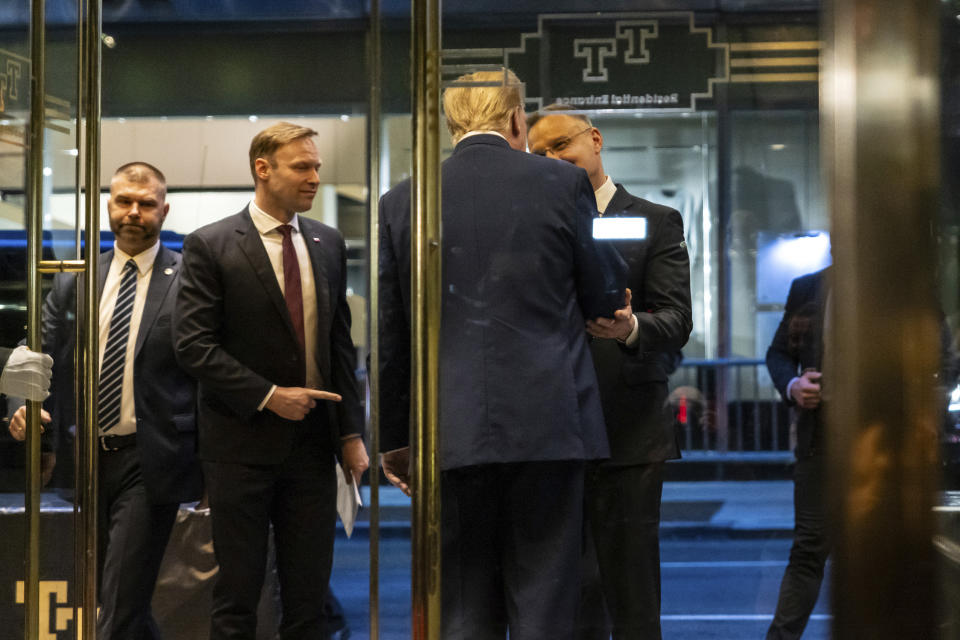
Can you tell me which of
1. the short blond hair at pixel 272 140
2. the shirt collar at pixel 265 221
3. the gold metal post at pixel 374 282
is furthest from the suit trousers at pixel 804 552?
the short blond hair at pixel 272 140

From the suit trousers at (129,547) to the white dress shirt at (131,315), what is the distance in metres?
0.07

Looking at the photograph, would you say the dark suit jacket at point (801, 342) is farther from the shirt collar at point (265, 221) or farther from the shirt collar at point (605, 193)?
the shirt collar at point (265, 221)

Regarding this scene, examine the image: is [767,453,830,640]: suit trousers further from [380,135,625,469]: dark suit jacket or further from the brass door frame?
the brass door frame

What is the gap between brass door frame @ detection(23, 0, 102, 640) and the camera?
128 inches

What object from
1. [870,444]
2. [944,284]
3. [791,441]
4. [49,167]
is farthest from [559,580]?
[49,167]

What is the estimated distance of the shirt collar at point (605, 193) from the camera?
2.80 m

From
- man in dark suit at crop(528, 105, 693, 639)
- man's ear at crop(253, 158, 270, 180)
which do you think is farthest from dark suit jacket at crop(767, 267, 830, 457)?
man's ear at crop(253, 158, 270, 180)

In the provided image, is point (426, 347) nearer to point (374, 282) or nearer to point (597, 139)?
point (374, 282)

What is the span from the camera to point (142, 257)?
10.8 feet

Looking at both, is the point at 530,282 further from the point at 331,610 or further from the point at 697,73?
the point at 331,610

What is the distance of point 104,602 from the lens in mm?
3279

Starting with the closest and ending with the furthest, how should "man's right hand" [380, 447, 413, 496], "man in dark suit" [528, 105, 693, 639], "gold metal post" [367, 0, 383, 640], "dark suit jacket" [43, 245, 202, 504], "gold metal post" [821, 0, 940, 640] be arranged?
"gold metal post" [821, 0, 940, 640]
"man in dark suit" [528, 105, 693, 639]
"man's right hand" [380, 447, 413, 496]
"gold metal post" [367, 0, 383, 640]
"dark suit jacket" [43, 245, 202, 504]

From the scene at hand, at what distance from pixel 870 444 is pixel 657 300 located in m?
0.75

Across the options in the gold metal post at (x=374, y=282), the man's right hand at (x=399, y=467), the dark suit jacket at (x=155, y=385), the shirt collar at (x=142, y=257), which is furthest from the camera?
the shirt collar at (x=142, y=257)
